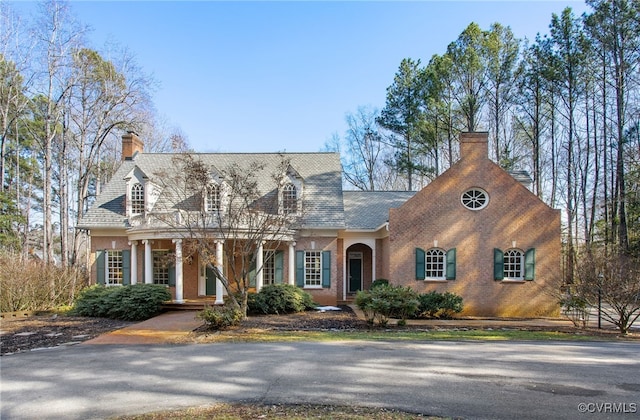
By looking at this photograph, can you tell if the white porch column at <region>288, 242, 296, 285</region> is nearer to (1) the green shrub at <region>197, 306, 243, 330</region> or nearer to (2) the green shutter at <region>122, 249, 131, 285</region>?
(1) the green shrub at <region>197, 306, 243, 330</region>

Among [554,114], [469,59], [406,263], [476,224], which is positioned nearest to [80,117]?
[406,263]

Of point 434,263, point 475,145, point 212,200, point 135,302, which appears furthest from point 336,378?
point 212,200

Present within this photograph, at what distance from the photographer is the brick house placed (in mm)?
17844

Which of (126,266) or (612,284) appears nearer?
(612,284)

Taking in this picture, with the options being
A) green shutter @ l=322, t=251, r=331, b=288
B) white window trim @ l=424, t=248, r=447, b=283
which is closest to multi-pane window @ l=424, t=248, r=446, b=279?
white window trim @ l=424, t=248, r=447, b=283

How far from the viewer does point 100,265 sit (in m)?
20.3

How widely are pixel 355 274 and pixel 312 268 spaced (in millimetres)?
3606

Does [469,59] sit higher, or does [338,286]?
[469,59]

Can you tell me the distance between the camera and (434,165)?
116ft

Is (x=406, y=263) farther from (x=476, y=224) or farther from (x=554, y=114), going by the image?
(x=554, y=114)

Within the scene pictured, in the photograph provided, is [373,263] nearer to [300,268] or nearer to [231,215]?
[300,268]

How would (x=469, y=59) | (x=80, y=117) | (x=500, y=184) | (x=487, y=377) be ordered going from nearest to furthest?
(x=487, y=377) < (x=500, y=184) < (x=80, y=117) < (x=469, y=59)

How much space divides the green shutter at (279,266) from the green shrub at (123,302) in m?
5.18

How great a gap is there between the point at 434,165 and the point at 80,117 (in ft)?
85.9
